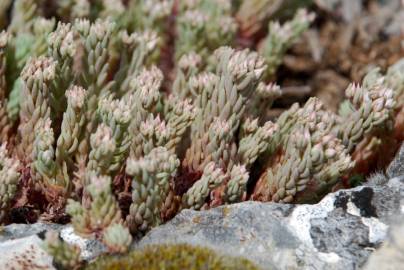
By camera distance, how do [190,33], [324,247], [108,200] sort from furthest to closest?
[190,33], [324,247], [108,200]

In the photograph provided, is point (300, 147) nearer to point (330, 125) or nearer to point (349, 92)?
point (330, 125)

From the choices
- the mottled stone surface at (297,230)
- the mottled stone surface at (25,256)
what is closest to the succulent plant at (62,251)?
the mottled stone surface at (25,256)

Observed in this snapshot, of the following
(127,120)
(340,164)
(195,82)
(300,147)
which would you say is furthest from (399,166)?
(127,120)

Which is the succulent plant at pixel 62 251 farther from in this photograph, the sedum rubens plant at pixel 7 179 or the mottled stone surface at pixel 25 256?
the sedum rubens plant at pixel 7 179

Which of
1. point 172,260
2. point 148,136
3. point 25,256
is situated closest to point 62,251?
point 25,256

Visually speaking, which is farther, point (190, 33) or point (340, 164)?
point (190, 33)

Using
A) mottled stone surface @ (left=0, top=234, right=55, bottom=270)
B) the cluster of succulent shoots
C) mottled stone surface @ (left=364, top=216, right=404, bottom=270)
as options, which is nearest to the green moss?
the cluster of succulent shoots
